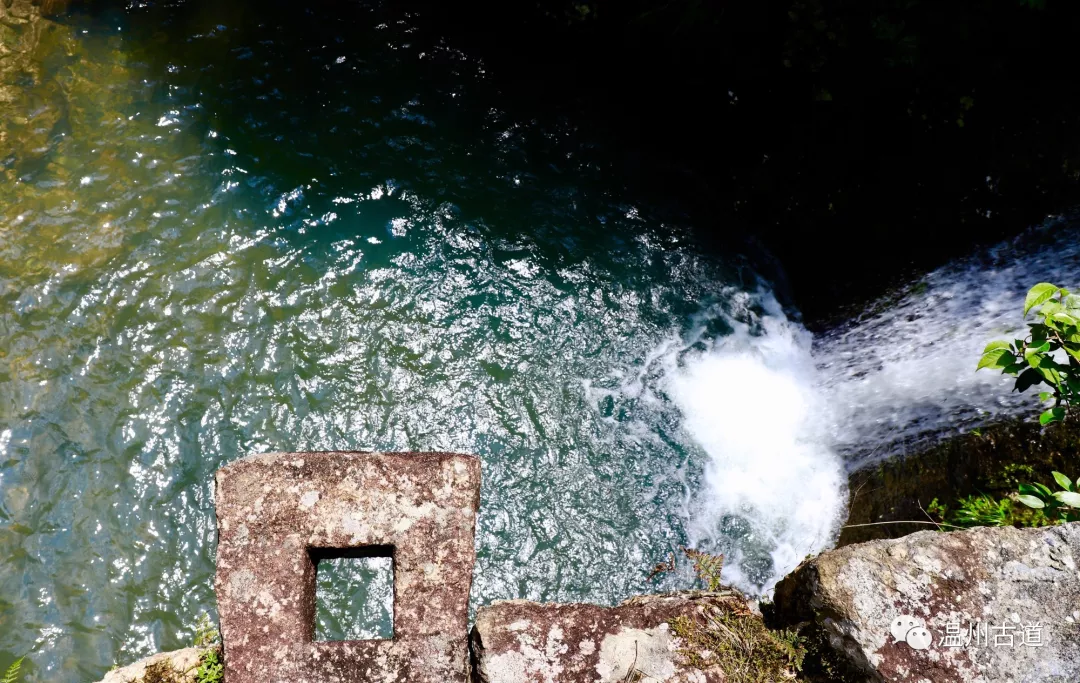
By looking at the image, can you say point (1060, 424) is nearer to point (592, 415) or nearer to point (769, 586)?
point (769, 586)

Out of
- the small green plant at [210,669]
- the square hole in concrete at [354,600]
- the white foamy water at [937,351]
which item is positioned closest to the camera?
the small green plant at [210,669]

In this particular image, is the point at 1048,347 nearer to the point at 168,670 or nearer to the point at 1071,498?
the point at 1071,498

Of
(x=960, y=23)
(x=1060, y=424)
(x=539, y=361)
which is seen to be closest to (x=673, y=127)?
(x=960, y=23)

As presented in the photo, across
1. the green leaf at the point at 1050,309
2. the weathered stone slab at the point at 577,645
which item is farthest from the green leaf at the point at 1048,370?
the weathered stone slab at the point at 577,645

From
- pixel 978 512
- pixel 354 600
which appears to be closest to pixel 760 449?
pixel 978 512

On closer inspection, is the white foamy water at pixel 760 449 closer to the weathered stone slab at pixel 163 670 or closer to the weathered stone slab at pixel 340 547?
the weathered stone slab at pixel 340 547

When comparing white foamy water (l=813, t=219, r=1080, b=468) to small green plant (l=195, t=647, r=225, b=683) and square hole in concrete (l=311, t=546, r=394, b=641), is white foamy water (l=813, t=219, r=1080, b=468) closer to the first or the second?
square hole in concrete (l=311, t=546, r=394, b=641)
